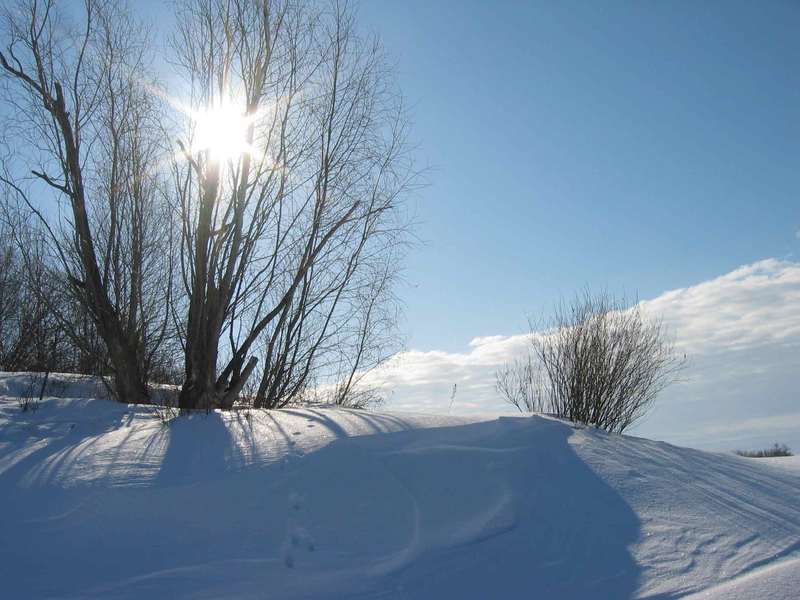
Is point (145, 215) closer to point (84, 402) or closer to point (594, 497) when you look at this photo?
point (84, 402)

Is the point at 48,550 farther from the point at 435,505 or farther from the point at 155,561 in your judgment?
the point at 435,505

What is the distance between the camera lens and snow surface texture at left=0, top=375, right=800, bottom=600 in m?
2.60

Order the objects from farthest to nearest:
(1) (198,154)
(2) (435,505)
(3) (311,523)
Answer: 1. (1) (198,154)
2. (2) (435,505)
3. (3) (311,523)

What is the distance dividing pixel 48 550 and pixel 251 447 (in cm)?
145

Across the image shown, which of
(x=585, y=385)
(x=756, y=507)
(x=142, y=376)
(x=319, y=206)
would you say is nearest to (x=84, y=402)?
(x=142, y=376)

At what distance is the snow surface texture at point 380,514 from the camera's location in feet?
8.52

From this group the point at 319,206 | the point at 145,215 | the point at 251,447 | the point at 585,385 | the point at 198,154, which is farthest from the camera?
the point at 585,385

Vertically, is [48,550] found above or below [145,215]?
below

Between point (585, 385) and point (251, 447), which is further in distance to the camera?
point (585, 385)

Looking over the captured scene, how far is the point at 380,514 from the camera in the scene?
10.5 ft

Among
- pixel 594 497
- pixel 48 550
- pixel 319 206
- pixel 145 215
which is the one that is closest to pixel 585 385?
pixel 319 206

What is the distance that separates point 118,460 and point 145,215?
4723 millimetres

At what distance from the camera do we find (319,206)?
281 inches

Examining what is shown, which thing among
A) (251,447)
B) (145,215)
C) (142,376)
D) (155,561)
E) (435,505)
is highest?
(145,215)
